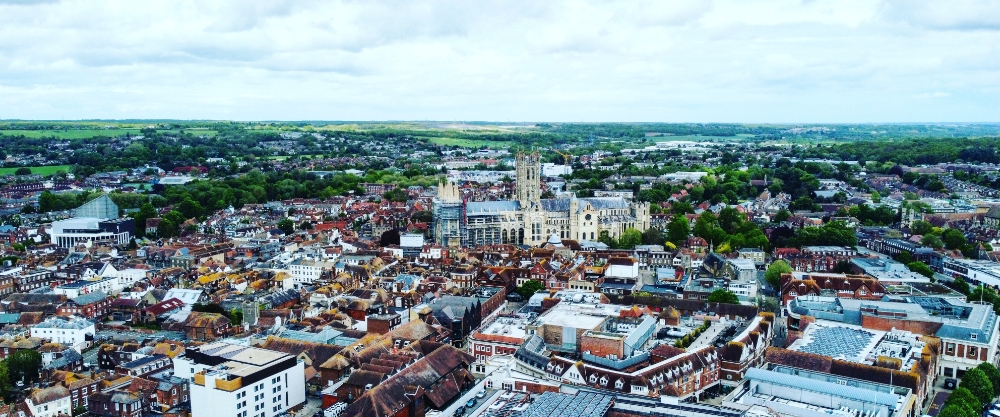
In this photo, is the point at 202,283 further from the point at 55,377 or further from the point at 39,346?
the point at 55,377

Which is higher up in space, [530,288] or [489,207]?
[489,207]

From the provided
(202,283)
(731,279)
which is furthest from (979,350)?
(202,283)

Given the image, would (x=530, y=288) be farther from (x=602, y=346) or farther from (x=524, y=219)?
(x=524, y=219)

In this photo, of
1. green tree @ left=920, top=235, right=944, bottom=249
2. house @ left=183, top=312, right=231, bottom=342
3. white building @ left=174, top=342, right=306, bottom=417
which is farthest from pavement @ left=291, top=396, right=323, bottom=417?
green tree @ left=920, top=235, right=944, bottom=249

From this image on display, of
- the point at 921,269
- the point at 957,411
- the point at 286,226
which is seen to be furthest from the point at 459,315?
the point at 286,226

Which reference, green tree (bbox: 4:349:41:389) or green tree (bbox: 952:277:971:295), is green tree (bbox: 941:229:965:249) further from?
green tree (bbox: 4:349:41:389)
